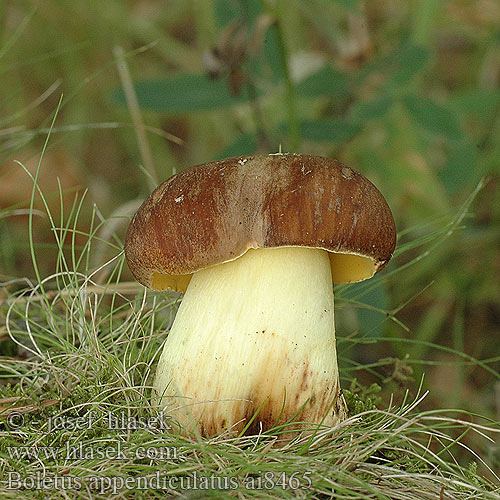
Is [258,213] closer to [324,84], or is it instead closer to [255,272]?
[255,272]

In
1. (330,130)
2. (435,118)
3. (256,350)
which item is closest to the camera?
(256,350)

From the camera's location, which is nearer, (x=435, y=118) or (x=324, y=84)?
(x=435, y=118)

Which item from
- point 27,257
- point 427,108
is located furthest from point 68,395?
point 27,257

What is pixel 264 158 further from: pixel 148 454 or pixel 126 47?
pixel 126 47

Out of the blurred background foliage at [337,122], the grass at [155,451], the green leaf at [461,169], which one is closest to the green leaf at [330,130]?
the blurred background foliage at [337,122]

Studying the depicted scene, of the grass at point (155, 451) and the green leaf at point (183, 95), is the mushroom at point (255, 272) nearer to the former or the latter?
the grass at point (155, 451)

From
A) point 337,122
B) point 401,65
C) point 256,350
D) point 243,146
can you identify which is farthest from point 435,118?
point 256,350
